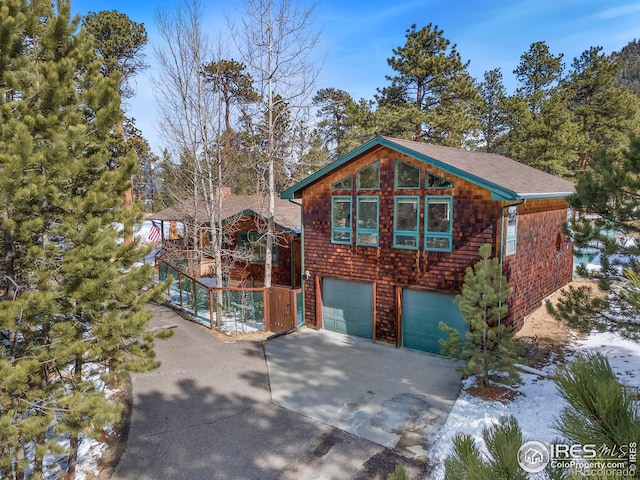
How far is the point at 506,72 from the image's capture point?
3334cm

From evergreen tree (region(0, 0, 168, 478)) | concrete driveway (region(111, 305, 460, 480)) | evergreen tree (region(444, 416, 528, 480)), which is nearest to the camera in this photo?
evergreen tree (region(444, 416, 528, 480))

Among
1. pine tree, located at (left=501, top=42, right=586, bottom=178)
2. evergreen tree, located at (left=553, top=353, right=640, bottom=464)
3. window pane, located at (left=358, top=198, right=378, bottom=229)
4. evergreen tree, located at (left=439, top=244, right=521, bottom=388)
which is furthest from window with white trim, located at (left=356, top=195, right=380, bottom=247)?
pine tree, located at (left=501, top=42, right=586, bottom=178)

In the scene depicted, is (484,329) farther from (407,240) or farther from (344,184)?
(344,184)

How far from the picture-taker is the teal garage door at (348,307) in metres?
12.0

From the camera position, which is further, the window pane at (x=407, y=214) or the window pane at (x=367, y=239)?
the window pane at (x=367, y=239)

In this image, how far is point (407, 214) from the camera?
10898 millimetres

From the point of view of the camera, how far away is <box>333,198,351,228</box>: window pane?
39.2ft

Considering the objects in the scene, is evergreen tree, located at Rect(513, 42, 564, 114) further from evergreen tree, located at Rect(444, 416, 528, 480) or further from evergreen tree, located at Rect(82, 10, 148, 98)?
evergreen tree, located at Rect(444, 416, 528, 480)

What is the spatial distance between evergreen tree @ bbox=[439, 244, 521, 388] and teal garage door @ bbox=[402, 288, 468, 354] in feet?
7.07

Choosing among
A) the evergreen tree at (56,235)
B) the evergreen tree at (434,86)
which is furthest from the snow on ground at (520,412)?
the evergreen tree at (434,86)

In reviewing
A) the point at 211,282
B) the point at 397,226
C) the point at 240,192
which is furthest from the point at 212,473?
the point at 240,192

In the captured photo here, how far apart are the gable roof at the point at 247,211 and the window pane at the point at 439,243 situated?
22.2ft

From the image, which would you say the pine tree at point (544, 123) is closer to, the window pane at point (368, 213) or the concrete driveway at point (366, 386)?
the window pane at point (368, 213)

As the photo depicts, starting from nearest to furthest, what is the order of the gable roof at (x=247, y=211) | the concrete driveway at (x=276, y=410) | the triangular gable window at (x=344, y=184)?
1. the concrete driveway at (x=276, y=410)
2. the triangular gable window at (x=344, y=184)
3. the gable roof at (x=247, y=211)
